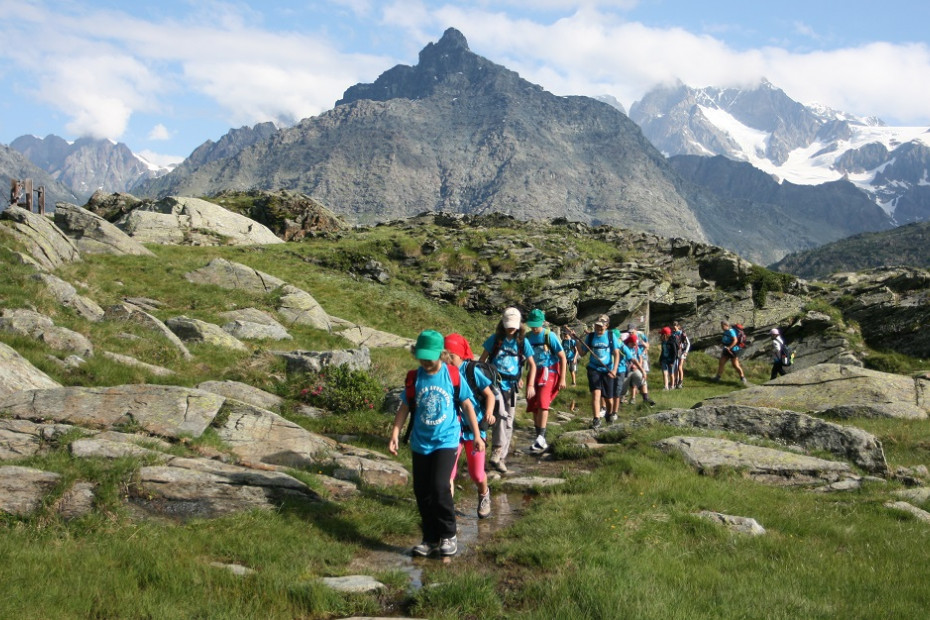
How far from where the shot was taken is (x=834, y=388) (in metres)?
16.4

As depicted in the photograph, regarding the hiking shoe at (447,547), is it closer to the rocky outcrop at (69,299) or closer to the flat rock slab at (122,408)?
the flat rock slab at (122,408)

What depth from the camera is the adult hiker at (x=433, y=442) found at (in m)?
6.95

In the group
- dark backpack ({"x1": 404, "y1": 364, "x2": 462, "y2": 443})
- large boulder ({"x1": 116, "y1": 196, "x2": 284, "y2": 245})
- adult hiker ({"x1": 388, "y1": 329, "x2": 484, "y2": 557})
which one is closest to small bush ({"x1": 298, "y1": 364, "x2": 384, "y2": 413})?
dark backpack ({"x1": 404, "y1": 364, "x2": 462, "y2": 443})

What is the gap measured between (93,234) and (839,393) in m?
33.4

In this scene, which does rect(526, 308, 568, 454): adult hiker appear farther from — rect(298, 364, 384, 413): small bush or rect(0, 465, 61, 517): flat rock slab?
rect(0, 465, 61, 517): flat rock slab

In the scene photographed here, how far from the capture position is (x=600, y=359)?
49.4 ft

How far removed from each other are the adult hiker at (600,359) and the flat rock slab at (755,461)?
4.19m

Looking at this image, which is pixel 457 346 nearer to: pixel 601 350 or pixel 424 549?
pixel 424 549

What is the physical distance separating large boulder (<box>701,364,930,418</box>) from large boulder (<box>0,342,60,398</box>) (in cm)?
1480

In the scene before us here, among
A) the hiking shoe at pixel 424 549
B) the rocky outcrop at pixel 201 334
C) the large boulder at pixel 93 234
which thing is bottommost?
the hiking shoe at pixel 424 549

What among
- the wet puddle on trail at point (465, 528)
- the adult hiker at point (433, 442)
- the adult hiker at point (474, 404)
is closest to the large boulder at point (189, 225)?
the wet puddle on trail at point (465, 528)

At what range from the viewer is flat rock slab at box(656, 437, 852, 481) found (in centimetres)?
992

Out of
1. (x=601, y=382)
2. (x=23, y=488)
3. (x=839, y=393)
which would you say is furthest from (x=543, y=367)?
(x=839, y=393)

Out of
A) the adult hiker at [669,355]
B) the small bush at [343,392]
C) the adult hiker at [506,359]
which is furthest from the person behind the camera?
the adult hiker at [669,355]
